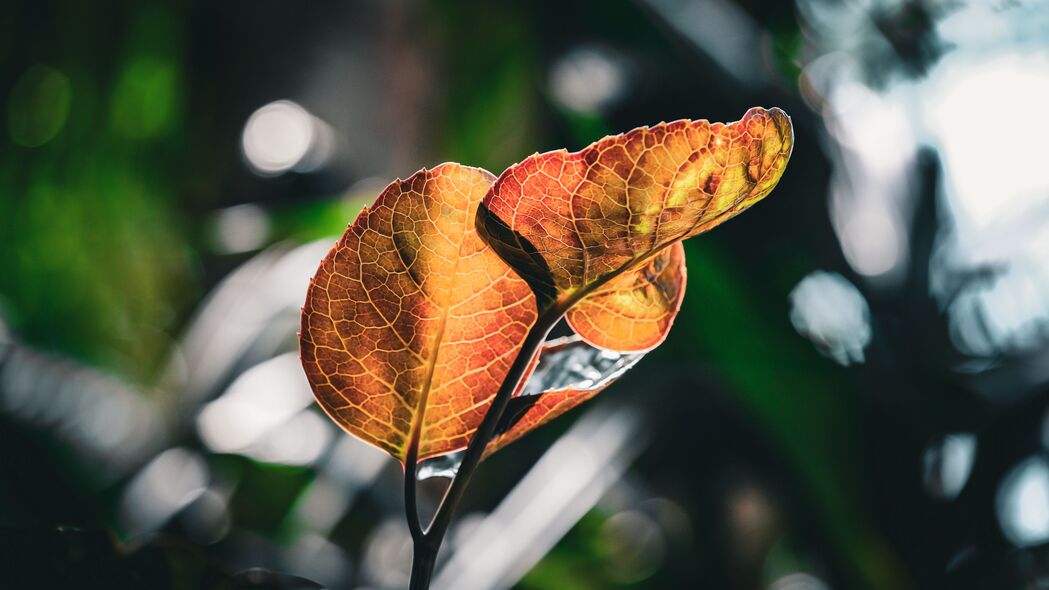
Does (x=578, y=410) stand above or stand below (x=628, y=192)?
below

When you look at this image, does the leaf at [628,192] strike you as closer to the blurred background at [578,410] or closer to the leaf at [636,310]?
the leaf at [636,310]

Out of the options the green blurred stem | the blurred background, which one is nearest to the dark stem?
the green blurred stem

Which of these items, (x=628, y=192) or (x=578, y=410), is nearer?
(x=628, y=192)

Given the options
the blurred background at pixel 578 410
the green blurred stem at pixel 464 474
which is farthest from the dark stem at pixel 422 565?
the blurred background at pixel 578 410

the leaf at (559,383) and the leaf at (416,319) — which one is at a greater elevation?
the leaf at (416,319)

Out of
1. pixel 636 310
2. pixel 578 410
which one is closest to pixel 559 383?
pixel 636 310

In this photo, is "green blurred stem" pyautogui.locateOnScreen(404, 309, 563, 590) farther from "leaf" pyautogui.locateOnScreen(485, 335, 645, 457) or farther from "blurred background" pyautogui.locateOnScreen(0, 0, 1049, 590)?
"blurred background" pyautogui.locateOnScreen(0, 0, 1049, 590)

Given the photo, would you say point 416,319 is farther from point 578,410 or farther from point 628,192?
point 578,410
